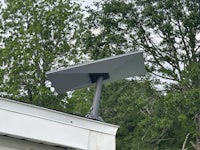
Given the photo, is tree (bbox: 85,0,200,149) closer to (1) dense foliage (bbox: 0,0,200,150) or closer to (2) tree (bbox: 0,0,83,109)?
(1) dense foliage (bbox: 0,0,200,150)

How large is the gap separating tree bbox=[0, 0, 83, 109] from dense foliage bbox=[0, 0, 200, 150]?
1.5 inches

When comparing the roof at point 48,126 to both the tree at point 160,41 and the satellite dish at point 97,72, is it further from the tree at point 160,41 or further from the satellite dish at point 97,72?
the tree at point 160,41

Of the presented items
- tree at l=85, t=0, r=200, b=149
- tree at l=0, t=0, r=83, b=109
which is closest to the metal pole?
tree at l=85, t=0, r=200, b=149

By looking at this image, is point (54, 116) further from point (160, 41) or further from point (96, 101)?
point (160, 41)

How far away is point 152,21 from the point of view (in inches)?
488

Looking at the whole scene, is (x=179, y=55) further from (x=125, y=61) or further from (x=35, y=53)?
(x=125, y=61)

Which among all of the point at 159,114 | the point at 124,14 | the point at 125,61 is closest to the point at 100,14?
the point at 124,14

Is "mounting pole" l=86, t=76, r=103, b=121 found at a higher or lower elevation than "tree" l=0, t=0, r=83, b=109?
lower

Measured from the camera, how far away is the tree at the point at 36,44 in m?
14.3

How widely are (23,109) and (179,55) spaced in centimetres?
1083

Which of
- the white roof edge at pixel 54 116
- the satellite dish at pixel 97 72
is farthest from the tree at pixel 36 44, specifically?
the white roof edge at pixel 54 116

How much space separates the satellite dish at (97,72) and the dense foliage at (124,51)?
7096 millimetres

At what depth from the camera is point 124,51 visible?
1274 cm

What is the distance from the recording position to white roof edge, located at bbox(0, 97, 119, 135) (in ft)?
8.78
